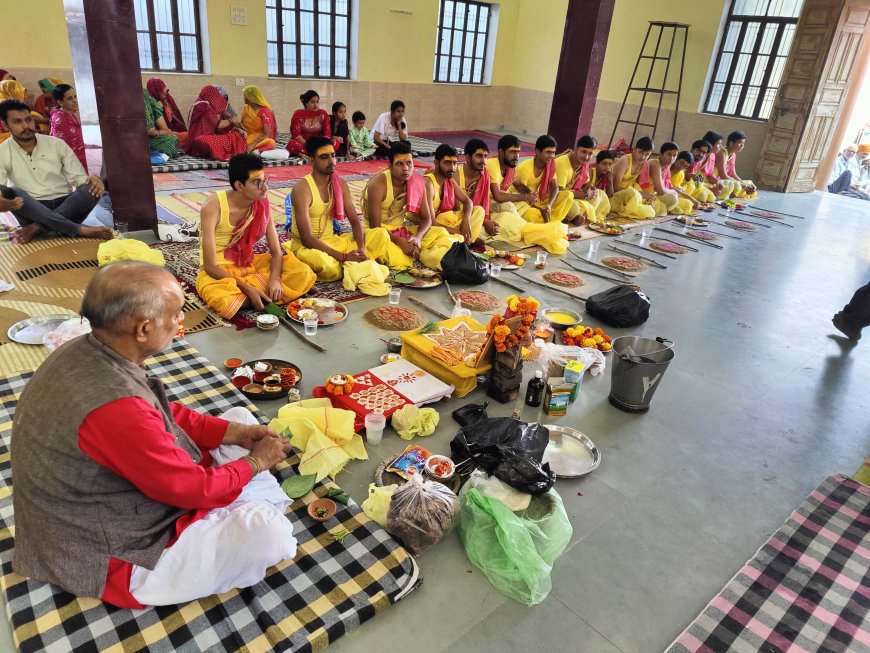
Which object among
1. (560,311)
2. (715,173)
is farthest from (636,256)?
(715,173)

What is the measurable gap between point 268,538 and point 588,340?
287 centimetres

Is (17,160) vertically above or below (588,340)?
above

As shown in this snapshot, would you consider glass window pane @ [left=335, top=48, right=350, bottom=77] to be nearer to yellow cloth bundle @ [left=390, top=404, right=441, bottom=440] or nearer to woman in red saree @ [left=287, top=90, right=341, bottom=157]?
woman in red saree @ [left=287, top=90, right=341, bottom=157]

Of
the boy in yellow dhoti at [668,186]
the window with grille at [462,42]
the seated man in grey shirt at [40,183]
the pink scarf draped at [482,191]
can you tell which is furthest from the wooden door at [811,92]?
the seated man in grey shirt at [40,183]

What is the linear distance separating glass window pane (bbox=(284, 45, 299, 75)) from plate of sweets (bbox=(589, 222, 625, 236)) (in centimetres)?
785

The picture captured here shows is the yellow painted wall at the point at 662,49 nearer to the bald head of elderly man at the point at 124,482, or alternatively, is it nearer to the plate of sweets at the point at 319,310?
the plate of sweets at the point at 319,310

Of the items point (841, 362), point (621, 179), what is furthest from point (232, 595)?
point (621, 179)

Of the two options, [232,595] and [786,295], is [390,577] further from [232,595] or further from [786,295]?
[786,295]

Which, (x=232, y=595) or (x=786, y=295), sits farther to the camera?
(x=786, y=295)

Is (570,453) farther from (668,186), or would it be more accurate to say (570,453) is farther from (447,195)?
(668,186)

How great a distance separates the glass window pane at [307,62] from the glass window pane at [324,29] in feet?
0.93

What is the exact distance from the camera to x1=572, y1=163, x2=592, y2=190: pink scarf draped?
7622 mm

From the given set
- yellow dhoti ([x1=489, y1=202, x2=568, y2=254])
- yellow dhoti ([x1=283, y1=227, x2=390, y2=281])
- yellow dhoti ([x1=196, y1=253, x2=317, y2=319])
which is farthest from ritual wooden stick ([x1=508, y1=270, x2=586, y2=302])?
yellow dhoti ([x1=196, y1=253, x2=317, y2=319])

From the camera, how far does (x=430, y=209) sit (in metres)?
5.78
